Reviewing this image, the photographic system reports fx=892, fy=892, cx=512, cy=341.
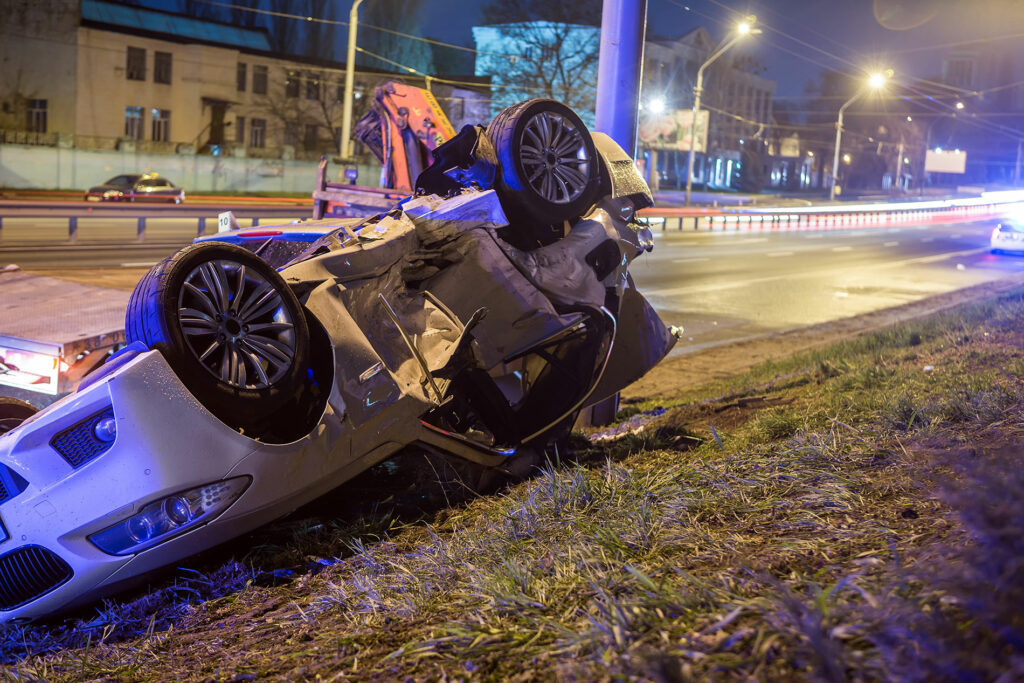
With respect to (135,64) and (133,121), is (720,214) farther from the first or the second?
(133,121)

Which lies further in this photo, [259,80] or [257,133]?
[257,133]

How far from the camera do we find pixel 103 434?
133 inches

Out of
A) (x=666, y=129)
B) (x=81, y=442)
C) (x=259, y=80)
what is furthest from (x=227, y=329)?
(x=666, y=129)

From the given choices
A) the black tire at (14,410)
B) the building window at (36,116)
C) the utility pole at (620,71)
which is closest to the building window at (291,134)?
the building window at (36,116)

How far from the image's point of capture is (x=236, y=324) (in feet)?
12.1

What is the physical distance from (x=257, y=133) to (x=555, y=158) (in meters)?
55.4

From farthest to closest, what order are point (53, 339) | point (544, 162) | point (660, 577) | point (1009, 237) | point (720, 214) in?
point (720, 214)
point (1009, 237)
point (544, 162)
point (53, 339)
point (660, 577)

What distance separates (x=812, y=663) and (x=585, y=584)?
0.95 metres

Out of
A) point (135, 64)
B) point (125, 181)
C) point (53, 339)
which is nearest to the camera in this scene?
point (53, 339)

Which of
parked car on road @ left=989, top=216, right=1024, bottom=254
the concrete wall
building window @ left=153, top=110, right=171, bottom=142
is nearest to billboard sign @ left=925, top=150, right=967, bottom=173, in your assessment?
the concrete wall

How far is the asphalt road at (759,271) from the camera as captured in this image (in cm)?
1446

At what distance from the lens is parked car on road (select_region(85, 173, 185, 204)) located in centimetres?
3509

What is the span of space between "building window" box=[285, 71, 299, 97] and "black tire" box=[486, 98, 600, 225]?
5512cm

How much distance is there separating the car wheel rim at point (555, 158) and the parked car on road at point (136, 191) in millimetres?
33374
